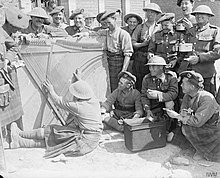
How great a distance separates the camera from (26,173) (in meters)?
3.50

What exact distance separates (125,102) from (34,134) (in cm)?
157

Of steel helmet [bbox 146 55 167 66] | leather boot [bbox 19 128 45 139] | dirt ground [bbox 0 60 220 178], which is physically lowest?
dirt ground [bbox 0 60 220 178]

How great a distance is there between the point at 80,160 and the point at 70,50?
196cm

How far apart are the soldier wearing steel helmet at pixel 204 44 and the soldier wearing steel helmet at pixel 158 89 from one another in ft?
1.31

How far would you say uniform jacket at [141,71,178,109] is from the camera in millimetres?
4395

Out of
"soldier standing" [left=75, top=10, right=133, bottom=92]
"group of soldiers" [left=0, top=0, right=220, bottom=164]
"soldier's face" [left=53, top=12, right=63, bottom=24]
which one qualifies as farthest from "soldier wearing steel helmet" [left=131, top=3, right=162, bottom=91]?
"soldier's face" [left=53, top=12, right=63, bottom=24]

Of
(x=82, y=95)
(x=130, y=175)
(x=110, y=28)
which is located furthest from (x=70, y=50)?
(x=130, y=175)

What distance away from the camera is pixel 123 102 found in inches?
190

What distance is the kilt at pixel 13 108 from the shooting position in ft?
12.9

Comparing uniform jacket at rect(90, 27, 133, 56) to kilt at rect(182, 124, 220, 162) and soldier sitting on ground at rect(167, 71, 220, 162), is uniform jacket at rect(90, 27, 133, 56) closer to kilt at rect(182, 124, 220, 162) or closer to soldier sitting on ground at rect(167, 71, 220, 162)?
soldier sitting on ground at rect(167, 71, 220, 162)

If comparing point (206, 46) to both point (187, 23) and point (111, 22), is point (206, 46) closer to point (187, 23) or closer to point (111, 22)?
point (187, 23)

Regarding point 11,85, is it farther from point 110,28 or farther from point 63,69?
point 110,28

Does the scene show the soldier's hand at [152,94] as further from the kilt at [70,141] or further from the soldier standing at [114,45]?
the kilt at [70,141]

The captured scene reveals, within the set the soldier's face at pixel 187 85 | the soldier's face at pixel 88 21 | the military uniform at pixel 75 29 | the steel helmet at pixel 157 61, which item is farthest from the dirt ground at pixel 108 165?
the soldier's face at pixel 88 21
